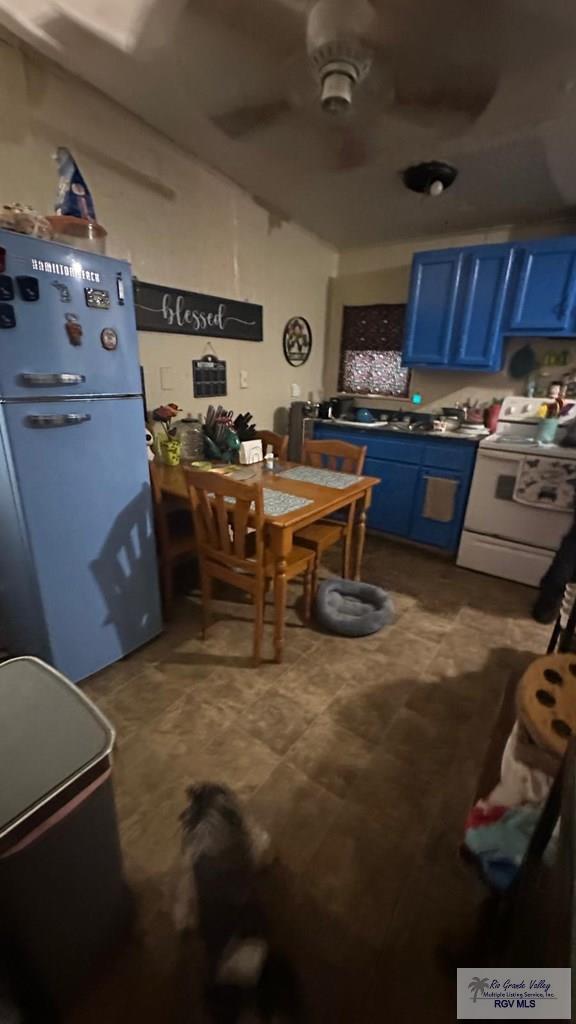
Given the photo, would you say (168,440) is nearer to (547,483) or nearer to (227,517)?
(227,517)

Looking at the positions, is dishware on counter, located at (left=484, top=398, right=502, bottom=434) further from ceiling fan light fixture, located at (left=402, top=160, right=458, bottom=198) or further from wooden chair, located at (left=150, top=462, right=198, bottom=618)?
wooden chair, located at (left=150, top=462, right=198, bottom=618)

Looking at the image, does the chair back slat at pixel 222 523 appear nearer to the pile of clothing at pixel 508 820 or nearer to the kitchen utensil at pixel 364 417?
the pile of clothing at pixel 508 820

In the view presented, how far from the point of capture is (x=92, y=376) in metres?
1.55

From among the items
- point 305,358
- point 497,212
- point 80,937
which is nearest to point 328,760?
point 80,937

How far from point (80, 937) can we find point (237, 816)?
489 millimetres

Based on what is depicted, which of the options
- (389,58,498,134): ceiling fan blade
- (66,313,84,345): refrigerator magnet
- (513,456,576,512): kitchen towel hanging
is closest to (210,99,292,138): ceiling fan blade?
(389,58,498,134): ceiling fan blade

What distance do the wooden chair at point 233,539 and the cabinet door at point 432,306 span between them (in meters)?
2.19

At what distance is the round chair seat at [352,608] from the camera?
2.16 meters

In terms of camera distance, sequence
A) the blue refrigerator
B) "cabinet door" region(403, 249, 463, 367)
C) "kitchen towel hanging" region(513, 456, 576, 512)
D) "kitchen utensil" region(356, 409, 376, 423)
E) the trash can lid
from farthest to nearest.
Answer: "kitchen utensil" region(356, 409, 376, 423) → "cabinet door" region(403, 249, 463, 367) → "kitchen towel hanging" region(513, 456, 576, 512) → the blue refrigerator → the trash can lid

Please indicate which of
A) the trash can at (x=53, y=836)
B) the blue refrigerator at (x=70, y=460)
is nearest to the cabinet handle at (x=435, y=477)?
the blue refrigerator at (x=70, y=460)

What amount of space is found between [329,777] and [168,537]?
138cm

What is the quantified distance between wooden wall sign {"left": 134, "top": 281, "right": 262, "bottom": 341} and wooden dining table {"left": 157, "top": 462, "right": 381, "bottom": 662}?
892 mm

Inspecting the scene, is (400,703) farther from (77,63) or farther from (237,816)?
(77,63)

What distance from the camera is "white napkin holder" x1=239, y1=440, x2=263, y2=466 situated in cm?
238
